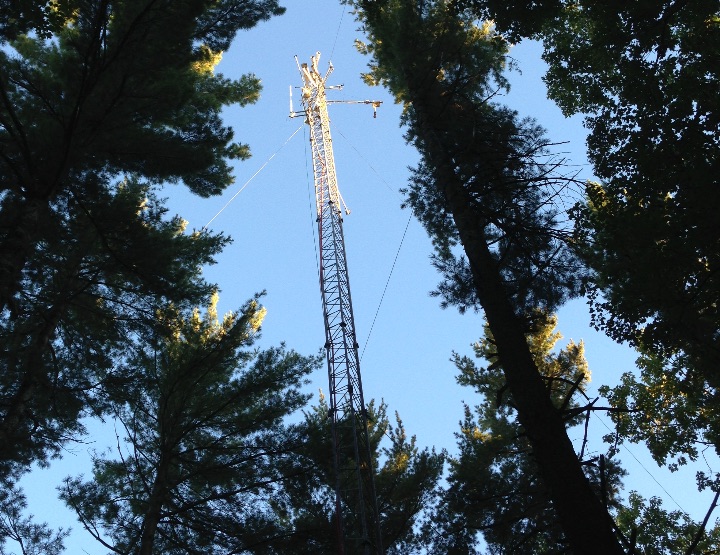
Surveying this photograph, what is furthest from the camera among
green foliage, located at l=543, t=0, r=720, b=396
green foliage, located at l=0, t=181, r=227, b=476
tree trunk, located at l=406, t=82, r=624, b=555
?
green foliage, located at l=0, t=181, r=227, b=476

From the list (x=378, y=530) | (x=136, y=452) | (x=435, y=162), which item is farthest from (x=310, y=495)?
(x=435, y=162)

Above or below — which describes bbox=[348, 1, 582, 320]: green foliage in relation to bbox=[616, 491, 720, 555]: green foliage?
above

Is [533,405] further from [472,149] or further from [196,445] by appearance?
[196,445]

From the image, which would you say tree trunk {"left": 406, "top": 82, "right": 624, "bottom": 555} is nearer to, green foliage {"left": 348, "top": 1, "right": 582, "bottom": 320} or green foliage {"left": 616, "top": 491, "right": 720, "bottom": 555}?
green foliage {"left": 348, "top": 1, "right": 582, "bottom": 320}

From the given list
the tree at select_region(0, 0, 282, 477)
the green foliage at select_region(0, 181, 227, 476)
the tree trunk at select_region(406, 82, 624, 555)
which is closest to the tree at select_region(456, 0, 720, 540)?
the tree trunk at select_region(406, 82, 624, 555)

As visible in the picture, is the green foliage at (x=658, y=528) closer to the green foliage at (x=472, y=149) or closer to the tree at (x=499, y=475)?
the tree at (x=499, y=475)

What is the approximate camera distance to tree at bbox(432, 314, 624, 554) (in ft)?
40.4

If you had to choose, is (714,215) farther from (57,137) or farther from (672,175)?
(57,137)

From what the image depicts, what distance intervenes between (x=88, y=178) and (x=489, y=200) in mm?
6396

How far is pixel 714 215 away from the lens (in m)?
6.10

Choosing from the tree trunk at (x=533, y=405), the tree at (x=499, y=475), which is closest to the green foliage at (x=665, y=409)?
the tree at (x=499, y=475)

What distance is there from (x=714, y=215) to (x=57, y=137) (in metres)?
8.46

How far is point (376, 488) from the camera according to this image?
15742 mm

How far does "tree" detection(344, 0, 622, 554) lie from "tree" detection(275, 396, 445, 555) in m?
4.36
